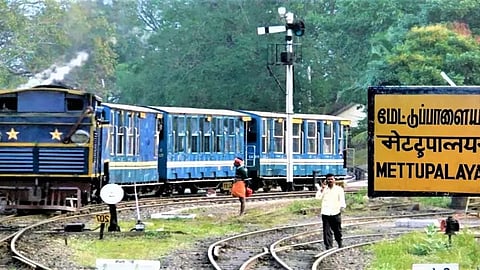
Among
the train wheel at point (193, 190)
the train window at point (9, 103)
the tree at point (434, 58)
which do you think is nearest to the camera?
the train window at point (9, 103)

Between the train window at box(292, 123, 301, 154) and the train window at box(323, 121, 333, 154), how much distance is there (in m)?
1.79

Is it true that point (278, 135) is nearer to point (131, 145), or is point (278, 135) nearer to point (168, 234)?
point (131, 145)

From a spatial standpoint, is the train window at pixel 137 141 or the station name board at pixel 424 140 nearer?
the station name board at pixel 424 140

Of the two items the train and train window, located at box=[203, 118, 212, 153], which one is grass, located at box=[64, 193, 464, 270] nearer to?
the train

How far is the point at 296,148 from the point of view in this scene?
35.6 m

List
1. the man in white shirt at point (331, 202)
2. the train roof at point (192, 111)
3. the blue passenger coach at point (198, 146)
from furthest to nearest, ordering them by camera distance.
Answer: the train roof at point (192, 111) → the blue passenger coach at point (198, 146) → the man in white shirt at point (331, 202)

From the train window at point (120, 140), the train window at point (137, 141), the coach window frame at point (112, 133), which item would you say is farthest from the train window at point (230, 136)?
the coach window frame at point (112, 133)

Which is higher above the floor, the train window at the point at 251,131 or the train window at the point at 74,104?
the train window at the point at 74,104

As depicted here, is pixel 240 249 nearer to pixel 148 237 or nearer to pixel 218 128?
pixel 148 237

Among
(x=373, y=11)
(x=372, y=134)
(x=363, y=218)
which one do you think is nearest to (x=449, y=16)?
(x=373, y=11)

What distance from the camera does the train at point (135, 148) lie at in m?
21.3

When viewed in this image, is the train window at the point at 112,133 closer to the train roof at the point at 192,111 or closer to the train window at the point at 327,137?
the train roof at the point at 192,111

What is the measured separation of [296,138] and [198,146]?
14.5 feet

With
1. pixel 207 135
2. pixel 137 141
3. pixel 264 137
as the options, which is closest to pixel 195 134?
pixel 207 135
